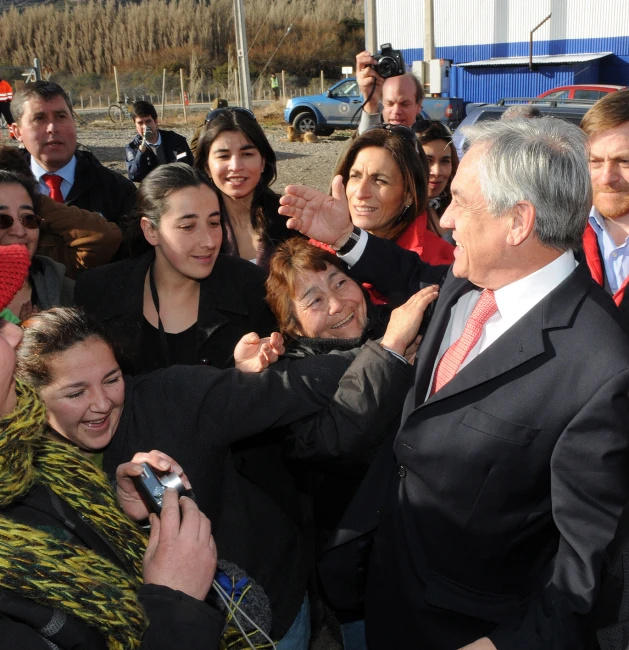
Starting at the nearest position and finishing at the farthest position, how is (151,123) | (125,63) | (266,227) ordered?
(266,227)
(151,123)
(125,63)

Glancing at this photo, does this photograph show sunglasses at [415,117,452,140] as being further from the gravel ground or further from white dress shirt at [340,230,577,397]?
the gravel ground

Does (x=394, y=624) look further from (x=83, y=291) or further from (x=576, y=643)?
(x=83, y=291)

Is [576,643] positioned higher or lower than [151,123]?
lower

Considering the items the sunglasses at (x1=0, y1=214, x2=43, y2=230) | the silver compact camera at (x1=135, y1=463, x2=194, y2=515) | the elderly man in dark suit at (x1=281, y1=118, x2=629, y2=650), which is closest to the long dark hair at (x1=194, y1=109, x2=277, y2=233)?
the sunglasses at (x1=0, y1=214, x2=43, y2=230)

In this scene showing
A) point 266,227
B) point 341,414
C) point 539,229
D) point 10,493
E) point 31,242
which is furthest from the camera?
point 266,227

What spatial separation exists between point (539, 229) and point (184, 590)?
1.27 meters

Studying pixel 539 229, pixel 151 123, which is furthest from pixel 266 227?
pixel 151 123

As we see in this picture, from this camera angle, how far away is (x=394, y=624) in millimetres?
2168

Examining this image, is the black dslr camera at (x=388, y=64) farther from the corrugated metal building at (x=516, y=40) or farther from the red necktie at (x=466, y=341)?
the corrugated metal building at (x=516, y=40)

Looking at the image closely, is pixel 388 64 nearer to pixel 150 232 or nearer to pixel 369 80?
pixel 369 80

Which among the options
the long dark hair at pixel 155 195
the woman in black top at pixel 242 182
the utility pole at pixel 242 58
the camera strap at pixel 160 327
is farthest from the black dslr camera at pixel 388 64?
the utility pole at pixel 242 58

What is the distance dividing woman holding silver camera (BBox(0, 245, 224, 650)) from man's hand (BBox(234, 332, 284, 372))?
753mm

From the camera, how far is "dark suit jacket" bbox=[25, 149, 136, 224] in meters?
4.52

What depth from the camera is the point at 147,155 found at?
6.94 metres
